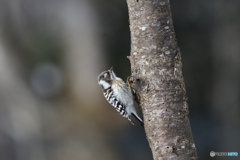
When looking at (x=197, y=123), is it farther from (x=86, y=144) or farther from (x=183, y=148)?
(x=183, y=148)

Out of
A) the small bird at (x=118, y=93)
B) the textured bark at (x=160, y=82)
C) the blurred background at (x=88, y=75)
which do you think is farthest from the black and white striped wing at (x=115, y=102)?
the blurred background at (x=88, y=75)

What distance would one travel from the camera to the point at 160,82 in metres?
3.06

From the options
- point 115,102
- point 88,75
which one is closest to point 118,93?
point 115,102

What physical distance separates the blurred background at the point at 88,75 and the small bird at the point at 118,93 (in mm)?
2247

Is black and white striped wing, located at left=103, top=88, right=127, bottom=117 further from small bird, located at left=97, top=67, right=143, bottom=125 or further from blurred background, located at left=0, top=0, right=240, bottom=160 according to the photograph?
blurred background, located at left=0, top=0, right=240, bottom=160

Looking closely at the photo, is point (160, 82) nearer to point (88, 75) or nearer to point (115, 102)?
point (115, 102)

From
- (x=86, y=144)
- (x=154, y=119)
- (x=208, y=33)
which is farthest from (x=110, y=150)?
(x=154, y=119)

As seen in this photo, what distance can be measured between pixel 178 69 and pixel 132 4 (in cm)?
76

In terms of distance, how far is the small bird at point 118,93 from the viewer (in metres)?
4.29

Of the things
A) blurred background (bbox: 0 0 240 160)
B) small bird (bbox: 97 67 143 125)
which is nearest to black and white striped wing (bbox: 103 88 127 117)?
small bird (bbox: 97 67 143 125)

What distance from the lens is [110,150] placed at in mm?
7016

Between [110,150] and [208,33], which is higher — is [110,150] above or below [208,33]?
below

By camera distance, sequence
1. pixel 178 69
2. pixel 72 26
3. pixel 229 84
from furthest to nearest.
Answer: pixel 229 84 < pixel 72 26 < pixel 178 69

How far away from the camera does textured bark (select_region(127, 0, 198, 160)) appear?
2.94m
